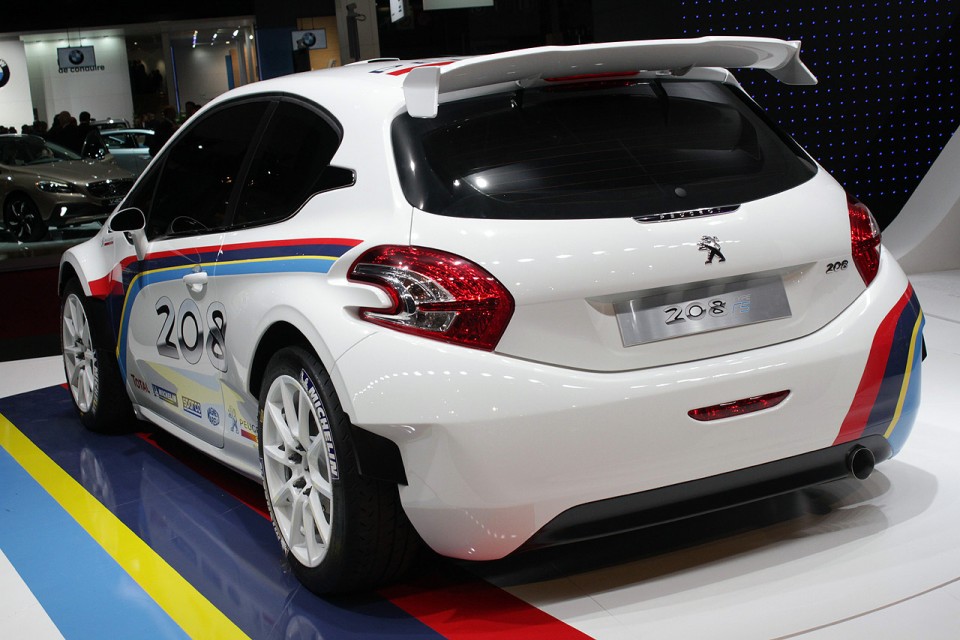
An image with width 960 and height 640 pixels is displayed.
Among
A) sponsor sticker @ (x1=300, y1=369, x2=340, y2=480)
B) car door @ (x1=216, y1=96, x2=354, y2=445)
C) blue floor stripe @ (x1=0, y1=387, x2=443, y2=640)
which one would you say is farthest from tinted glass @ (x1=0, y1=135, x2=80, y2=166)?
sponsor sticker @ (x1=300, y1=369, x2=340, y2=480)

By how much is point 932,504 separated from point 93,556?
256cm

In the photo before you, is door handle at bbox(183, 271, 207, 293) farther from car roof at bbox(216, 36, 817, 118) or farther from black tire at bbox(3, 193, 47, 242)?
black tire at bbox(3, 193, 47, 242)

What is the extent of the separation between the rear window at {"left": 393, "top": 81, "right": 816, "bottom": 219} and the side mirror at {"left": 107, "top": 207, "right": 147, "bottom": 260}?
59.8 inches

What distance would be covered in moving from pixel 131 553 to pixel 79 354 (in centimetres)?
166

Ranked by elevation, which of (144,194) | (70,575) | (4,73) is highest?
(4,73)

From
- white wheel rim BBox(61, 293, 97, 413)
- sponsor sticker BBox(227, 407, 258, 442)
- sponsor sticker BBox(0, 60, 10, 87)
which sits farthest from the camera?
sponsor sticker BBox(0, 60, 10, 87)

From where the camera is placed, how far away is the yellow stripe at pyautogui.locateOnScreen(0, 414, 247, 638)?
284cm

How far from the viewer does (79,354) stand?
15.8ft

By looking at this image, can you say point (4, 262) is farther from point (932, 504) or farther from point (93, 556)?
point (932, 504)

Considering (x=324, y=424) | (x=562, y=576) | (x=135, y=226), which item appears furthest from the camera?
(x=135, y=226)

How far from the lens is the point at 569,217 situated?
8.16 ft

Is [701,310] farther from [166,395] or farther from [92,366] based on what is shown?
[92,366]

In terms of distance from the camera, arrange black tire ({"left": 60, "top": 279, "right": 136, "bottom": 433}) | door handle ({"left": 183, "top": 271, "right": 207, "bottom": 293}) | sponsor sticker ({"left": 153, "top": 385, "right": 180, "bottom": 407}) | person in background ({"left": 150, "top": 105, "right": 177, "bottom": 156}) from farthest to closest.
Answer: person in background ({"left": 150, "top": 105, "right": 177, "bottom": 156}) → black tire ({"left": 60, "top": 279, "right": 136, "bottom": 433}) → sponsor sticker ({"left": 153, "top": 385, "right": 180, "bottom": 407}) → door handle ({"left": 183, "top": 271, "right": 207, "bottom": 293})

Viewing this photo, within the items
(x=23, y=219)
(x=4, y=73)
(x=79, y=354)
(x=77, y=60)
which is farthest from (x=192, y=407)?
(x=77, y=60)
